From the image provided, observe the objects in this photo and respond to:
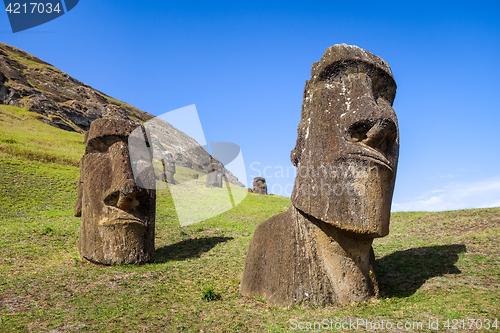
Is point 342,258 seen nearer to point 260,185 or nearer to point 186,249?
point 186,249

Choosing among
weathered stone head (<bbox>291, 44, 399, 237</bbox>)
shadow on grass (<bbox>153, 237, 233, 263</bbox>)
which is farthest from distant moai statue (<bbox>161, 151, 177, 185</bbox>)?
weathered stone head (<bbox>291, 44, 399, 237</bbox>)

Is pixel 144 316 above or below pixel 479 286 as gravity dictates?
below

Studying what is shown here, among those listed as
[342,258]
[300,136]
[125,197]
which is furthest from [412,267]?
[125,197]

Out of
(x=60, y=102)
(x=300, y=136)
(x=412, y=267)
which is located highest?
(x=60, y=102)

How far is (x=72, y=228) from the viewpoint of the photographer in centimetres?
1427

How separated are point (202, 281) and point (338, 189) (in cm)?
433

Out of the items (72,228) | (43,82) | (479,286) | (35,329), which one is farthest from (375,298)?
(43,82)

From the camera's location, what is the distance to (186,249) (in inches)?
500

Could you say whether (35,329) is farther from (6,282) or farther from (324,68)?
(324,68)

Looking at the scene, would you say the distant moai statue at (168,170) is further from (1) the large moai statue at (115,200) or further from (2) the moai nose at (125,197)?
(2) the moai nose at (125,197)

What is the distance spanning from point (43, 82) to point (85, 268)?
304 ft

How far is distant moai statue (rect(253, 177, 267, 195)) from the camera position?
4062cm

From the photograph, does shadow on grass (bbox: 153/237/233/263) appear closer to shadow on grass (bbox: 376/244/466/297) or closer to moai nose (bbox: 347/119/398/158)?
shadow on grass (bbox: 376/244/466/297)

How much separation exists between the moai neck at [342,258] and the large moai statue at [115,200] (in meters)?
5.39
